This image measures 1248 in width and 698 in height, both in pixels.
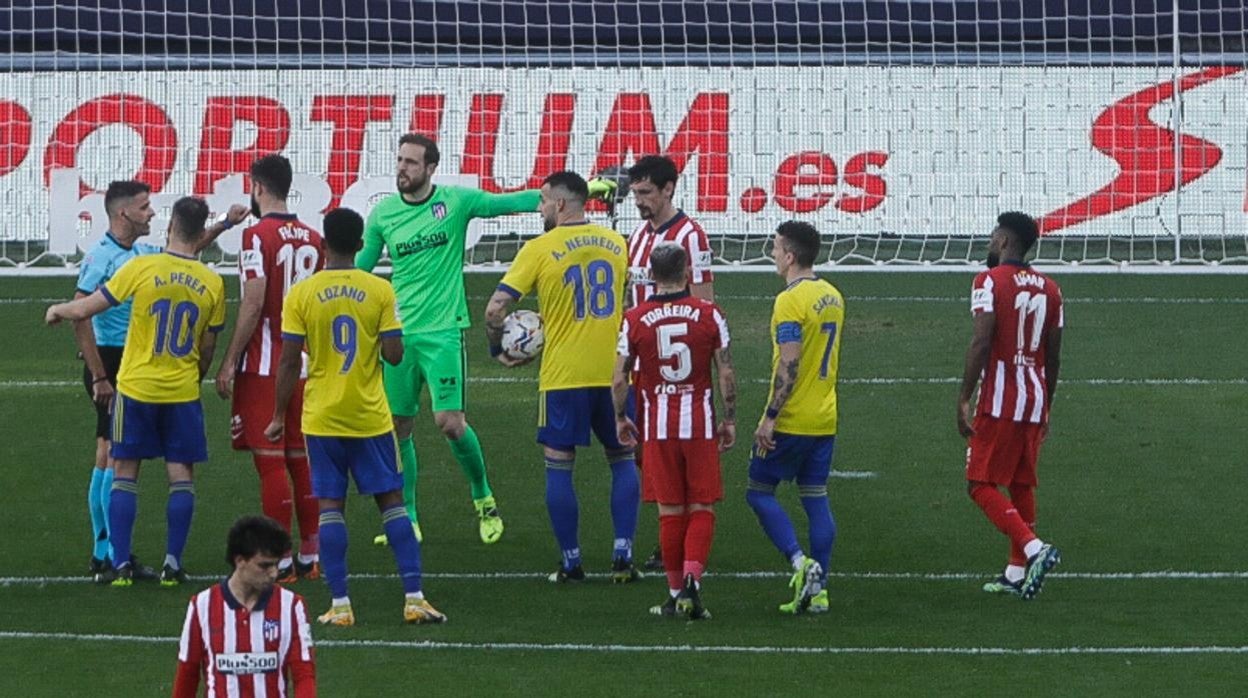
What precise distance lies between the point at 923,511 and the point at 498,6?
46.5ft

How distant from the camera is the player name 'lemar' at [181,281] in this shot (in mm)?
10281

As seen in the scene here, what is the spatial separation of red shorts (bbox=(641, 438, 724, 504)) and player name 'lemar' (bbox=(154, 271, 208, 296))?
7.55 feet

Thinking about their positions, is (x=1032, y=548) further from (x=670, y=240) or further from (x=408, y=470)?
(x=408, y=470)

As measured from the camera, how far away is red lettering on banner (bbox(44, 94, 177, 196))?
23906 mm

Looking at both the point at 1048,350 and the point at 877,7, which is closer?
the point at 1048,350

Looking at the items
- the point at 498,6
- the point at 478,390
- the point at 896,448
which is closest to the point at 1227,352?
the point at 896,448

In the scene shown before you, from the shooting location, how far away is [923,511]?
495 inches

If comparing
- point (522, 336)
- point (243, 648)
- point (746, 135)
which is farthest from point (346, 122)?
point (243, 648)

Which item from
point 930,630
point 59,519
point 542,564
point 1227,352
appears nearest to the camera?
point 930,630

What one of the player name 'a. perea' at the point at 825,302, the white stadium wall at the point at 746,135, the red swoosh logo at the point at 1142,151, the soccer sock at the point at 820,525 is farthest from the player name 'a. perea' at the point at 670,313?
the red swoosh logo at the point at 1142,151

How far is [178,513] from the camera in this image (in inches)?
413

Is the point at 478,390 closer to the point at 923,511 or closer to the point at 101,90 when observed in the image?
the point at 923,511

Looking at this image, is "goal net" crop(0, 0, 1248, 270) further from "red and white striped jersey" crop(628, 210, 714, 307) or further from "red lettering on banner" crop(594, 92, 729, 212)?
"red and white striped jersey" crop(628, 210, 714, 307)

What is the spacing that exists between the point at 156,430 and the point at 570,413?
6.54 feet
